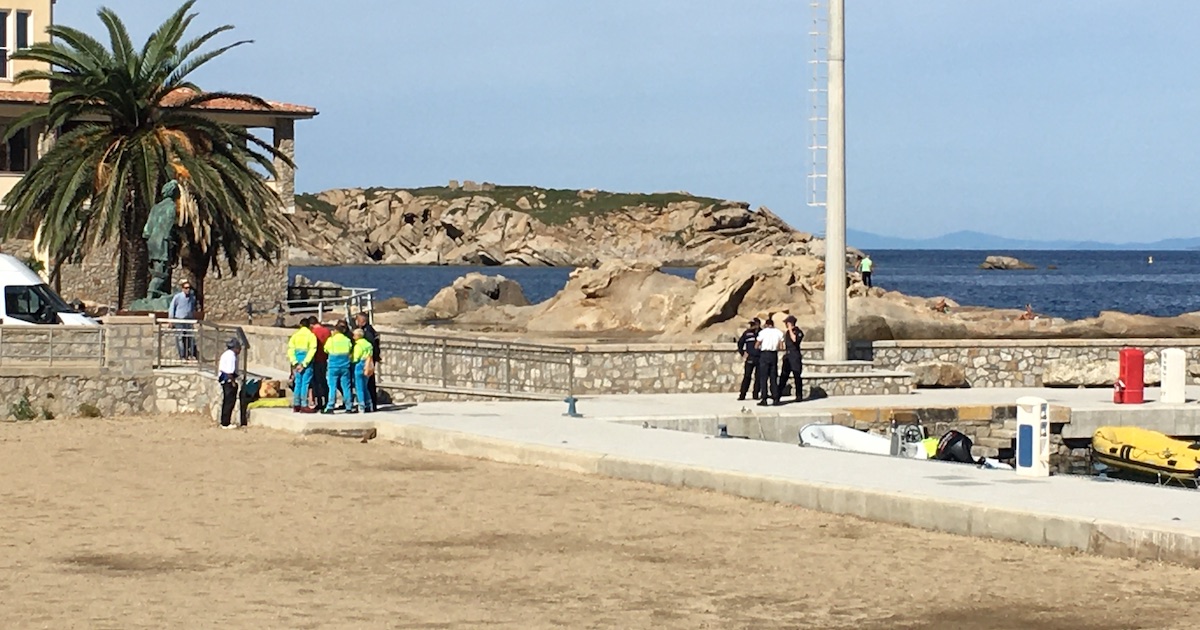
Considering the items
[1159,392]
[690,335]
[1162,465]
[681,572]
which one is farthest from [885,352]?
[681,572]

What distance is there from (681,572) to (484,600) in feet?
6.47

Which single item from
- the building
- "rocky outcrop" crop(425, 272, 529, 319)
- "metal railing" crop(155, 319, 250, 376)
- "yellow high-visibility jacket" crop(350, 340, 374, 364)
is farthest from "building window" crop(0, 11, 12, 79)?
"yellow high-visibility jacket" crop(350, 340, 374, 364)

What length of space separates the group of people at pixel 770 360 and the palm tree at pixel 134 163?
1390 cm

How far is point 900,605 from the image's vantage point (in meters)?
12.5

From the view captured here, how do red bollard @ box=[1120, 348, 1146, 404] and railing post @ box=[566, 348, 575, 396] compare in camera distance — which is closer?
red bollard @ box=[1120, 348, 1146, 404]

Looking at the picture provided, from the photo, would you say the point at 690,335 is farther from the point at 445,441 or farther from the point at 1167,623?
the point at 1167,623

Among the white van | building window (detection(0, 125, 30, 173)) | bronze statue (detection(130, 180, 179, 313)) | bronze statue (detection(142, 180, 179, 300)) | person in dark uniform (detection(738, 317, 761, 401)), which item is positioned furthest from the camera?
building window (detection(0, 125, 30, 173))

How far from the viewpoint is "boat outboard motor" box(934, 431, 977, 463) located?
23.1 m

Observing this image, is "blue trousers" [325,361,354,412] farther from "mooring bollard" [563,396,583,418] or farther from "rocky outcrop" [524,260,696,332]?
"rocky outcrop" [524,260,696,332]

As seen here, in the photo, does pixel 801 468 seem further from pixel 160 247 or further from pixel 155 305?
pixel 160 247

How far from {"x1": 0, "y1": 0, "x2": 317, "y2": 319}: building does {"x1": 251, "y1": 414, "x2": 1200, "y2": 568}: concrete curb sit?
29.5 meters

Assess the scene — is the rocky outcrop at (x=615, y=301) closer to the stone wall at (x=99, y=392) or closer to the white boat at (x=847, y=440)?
the stone wall at (x=99, y=392)

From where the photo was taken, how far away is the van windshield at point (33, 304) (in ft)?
101

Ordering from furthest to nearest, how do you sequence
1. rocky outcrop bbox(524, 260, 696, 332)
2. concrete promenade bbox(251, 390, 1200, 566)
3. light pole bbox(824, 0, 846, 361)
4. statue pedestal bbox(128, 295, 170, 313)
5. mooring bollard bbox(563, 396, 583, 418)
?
rocky outcrop bbox(524, 260, 696, 332), statue pedestal bbox(128, 295, 170, 313), light pole bbox(824, 0, 846, 361), mooring bollard bbox(563, 396, 583, 418), concrete promenade bbox(251, 390, 1200, 566)
